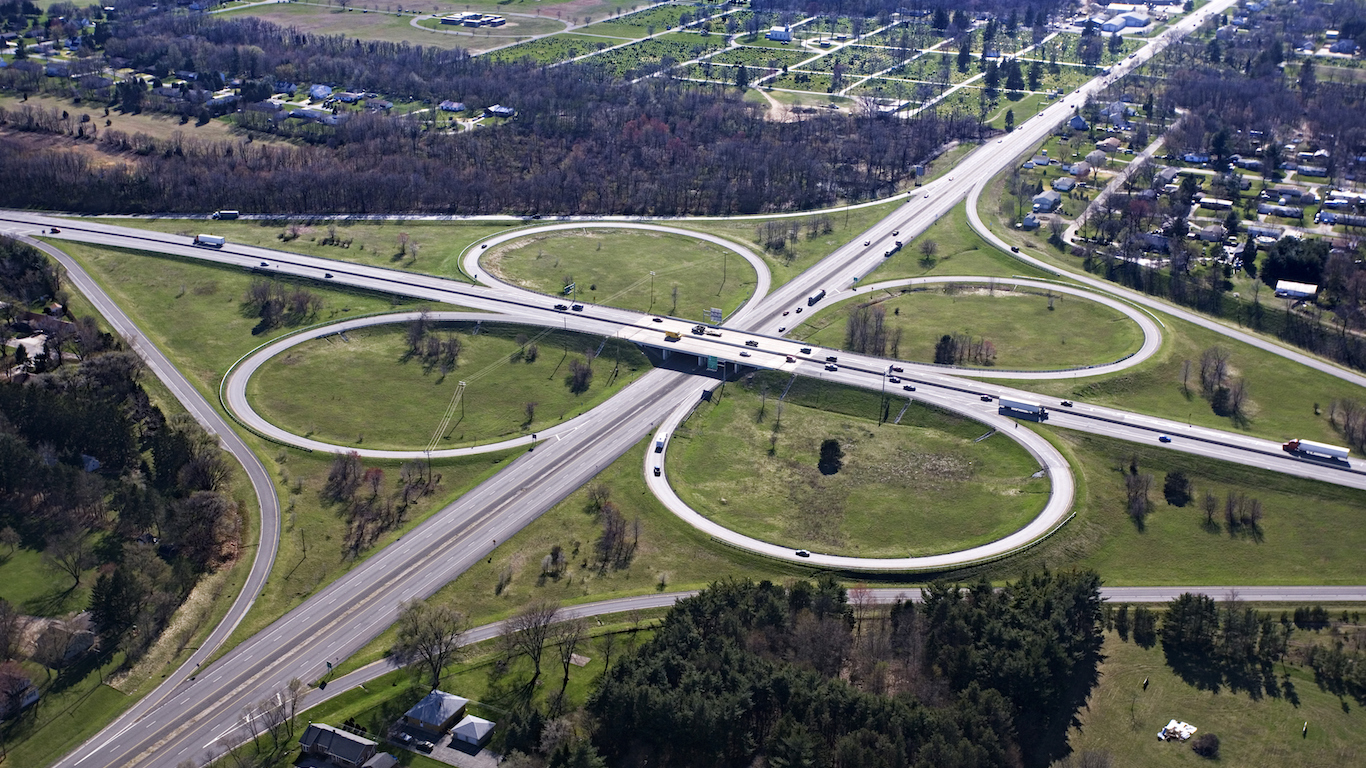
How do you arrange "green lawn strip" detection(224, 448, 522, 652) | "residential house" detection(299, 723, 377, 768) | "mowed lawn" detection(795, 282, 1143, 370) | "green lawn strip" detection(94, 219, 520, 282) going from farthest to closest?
"green lawn strip" detection(94, 219, 520, 282) → "mowed lawn" detection(795, 282, 1143, 370) → "green lawn strip" detection(224, 448, 522, 652) → "residential house" detection(299, 723, 377, 768)

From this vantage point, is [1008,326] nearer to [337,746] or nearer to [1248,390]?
[1248,390]

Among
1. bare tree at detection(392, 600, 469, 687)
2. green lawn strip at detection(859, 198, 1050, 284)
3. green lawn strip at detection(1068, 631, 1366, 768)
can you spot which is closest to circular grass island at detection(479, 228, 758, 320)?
green lawn strip at detection(859, 198, 1050, 284)

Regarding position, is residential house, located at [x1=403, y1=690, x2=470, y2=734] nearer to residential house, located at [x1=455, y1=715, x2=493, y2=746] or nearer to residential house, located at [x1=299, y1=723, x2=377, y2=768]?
residential house, located at [x1=455, y1=715, x2=493, y2=746]

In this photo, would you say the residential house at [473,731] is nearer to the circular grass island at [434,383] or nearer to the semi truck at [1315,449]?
the circular grass island at [434,383]

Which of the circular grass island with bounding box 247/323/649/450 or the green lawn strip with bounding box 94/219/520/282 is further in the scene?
the green lawn strip with bounding box 94/219/520/282

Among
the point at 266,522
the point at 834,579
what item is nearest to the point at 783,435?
the point at 834,579

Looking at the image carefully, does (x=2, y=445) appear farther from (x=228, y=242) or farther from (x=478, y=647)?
(x=228, y=242)
